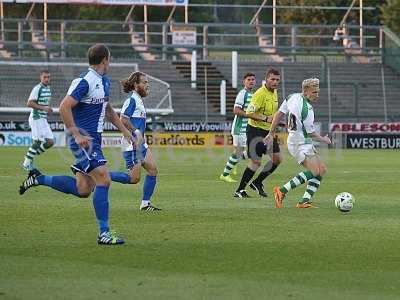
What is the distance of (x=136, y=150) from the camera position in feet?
53.3

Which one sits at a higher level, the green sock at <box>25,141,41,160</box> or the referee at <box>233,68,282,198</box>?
the referee at <box>233,68,282,198</box>

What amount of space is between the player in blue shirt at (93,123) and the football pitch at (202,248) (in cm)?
41

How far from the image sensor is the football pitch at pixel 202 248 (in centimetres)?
934

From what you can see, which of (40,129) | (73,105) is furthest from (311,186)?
(40,129)

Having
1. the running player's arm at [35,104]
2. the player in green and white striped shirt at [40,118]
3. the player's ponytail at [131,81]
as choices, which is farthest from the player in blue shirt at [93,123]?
the running player's arm at [35,104]

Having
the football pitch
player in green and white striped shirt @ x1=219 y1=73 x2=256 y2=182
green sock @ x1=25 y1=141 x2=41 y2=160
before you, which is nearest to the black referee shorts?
the football pitch

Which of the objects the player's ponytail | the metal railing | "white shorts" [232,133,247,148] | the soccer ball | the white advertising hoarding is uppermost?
the metal railing

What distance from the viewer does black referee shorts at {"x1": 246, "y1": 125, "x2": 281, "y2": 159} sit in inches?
753

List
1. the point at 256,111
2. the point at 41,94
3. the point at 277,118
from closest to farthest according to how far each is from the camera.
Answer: the point at 277,118, the point at 256,111, the point at 41,94

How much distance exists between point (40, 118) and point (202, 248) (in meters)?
14.6

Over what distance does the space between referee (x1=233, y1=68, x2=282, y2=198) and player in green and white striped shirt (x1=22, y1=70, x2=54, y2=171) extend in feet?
21.1

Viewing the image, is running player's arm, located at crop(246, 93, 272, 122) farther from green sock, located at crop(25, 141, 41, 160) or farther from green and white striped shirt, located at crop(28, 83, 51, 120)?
green and white striped shirt, located at crop(28, 83, 51, 120)

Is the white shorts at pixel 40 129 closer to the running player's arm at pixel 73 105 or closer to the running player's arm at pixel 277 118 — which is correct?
the running player's arm at pixel 277 118

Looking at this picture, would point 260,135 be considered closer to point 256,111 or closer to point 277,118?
point 256,111
